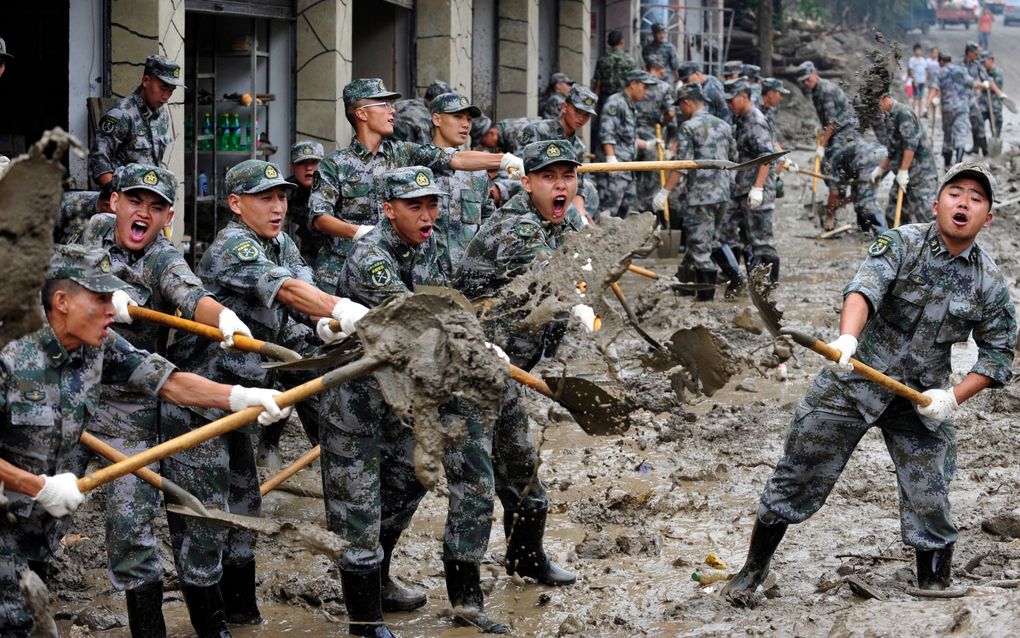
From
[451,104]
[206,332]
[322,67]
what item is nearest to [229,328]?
[206,332]

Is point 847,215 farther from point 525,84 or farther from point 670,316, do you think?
point 670,316

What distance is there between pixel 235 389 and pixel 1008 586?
11.2 feet

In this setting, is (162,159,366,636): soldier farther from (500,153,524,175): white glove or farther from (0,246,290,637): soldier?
(500,153,524,175): white glove

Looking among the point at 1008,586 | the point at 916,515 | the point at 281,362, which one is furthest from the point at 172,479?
the point at 1008,586

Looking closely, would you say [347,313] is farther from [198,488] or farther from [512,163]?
[512,163]

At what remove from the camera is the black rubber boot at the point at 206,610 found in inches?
226

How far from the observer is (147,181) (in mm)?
5867

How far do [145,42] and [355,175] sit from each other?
6.91 ft

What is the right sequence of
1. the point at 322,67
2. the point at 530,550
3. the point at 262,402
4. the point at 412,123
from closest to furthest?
the point at 262,402 < the point at 530,550 < the point at 412,123 < the point at 322,67

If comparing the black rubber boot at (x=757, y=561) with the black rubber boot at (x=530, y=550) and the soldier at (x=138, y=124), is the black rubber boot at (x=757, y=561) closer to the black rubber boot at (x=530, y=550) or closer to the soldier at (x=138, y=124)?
the black rubber boot at (x=530, y=550)

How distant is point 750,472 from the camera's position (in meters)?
8.51

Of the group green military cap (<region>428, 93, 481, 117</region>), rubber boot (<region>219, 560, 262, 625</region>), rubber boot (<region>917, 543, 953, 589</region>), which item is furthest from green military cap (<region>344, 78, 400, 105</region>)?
rubber boot (<region>917, 543, 953, 589</region>)

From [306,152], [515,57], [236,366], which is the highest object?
[515,57]

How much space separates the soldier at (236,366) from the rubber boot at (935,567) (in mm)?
2759
